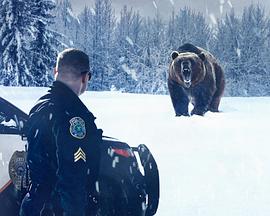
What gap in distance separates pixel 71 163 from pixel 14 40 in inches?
214

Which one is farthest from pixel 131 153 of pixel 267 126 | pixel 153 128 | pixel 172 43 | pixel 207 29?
pixel 207 29

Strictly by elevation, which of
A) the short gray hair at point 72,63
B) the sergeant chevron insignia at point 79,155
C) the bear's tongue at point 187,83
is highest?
the short gray hair at point 72,63

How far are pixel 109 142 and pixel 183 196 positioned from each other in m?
1.71

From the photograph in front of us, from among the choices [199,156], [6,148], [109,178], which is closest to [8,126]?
[6,148]

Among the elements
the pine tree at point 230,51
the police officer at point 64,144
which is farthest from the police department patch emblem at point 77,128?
the pine tree at point 230,51

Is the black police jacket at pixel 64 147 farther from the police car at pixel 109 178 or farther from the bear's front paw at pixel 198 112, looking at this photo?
the bear's front paw at pixel 198 112

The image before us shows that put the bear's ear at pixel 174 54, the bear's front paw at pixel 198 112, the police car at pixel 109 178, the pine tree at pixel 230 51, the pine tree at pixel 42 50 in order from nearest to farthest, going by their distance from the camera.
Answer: the police car at pixel 109 178
the pine tree at pixel 42 50
the bear's ear at pixel 174 54
the bear's front paw at pixel 198 112
the pine tree at pixel 230 51

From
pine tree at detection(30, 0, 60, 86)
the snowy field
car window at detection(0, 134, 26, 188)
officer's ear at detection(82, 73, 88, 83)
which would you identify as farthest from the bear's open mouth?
officer's ear at detection(82, 73, 88, 83)

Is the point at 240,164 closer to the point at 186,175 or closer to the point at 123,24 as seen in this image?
the point at 186,175

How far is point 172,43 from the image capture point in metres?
17.6

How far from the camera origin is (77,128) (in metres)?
1.93

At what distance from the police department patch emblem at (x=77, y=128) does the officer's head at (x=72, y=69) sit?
0.18m

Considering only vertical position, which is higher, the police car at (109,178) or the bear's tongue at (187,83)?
the bear's tongue at (187,83)

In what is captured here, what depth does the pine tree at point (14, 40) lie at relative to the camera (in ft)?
20.4
